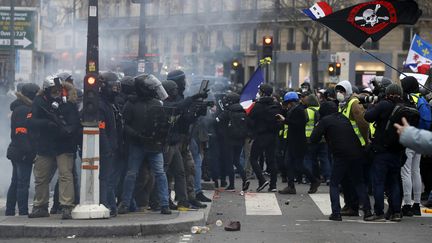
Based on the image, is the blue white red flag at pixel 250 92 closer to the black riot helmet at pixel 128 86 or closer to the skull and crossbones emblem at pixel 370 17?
the skull and crossbones emblem at pixel 370 17

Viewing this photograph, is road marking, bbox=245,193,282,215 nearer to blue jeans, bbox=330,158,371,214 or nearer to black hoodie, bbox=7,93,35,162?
blue jeans, bbox=330,158,371,214

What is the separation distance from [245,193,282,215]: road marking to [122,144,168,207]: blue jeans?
1.68 meters

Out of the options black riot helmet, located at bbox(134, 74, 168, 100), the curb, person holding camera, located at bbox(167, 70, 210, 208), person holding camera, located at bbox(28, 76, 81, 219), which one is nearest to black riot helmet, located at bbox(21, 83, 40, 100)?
person holding camera, located at bbox(28, 76, 81, 219)

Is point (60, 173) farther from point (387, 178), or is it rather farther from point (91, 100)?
point (387, 178)

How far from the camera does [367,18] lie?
15.7 meters

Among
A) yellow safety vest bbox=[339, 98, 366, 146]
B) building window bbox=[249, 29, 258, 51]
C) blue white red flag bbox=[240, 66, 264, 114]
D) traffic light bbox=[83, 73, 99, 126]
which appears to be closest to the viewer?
traffic light bbox=[83, 73, 99, 126]

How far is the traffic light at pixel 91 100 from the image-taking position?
12.2m

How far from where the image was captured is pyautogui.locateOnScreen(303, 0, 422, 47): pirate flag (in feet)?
51.0

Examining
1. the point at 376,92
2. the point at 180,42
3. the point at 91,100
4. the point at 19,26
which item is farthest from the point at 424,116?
the point at 19,26

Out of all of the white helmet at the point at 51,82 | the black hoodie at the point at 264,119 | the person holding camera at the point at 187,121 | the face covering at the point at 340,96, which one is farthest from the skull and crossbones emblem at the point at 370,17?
the white helmet at the point at 51,82

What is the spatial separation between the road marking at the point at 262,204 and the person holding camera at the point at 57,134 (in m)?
2.92

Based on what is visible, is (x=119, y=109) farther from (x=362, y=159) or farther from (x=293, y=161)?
(x=293, y=161)

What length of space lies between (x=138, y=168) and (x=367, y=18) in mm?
4762

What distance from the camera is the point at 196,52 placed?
1639 inches
